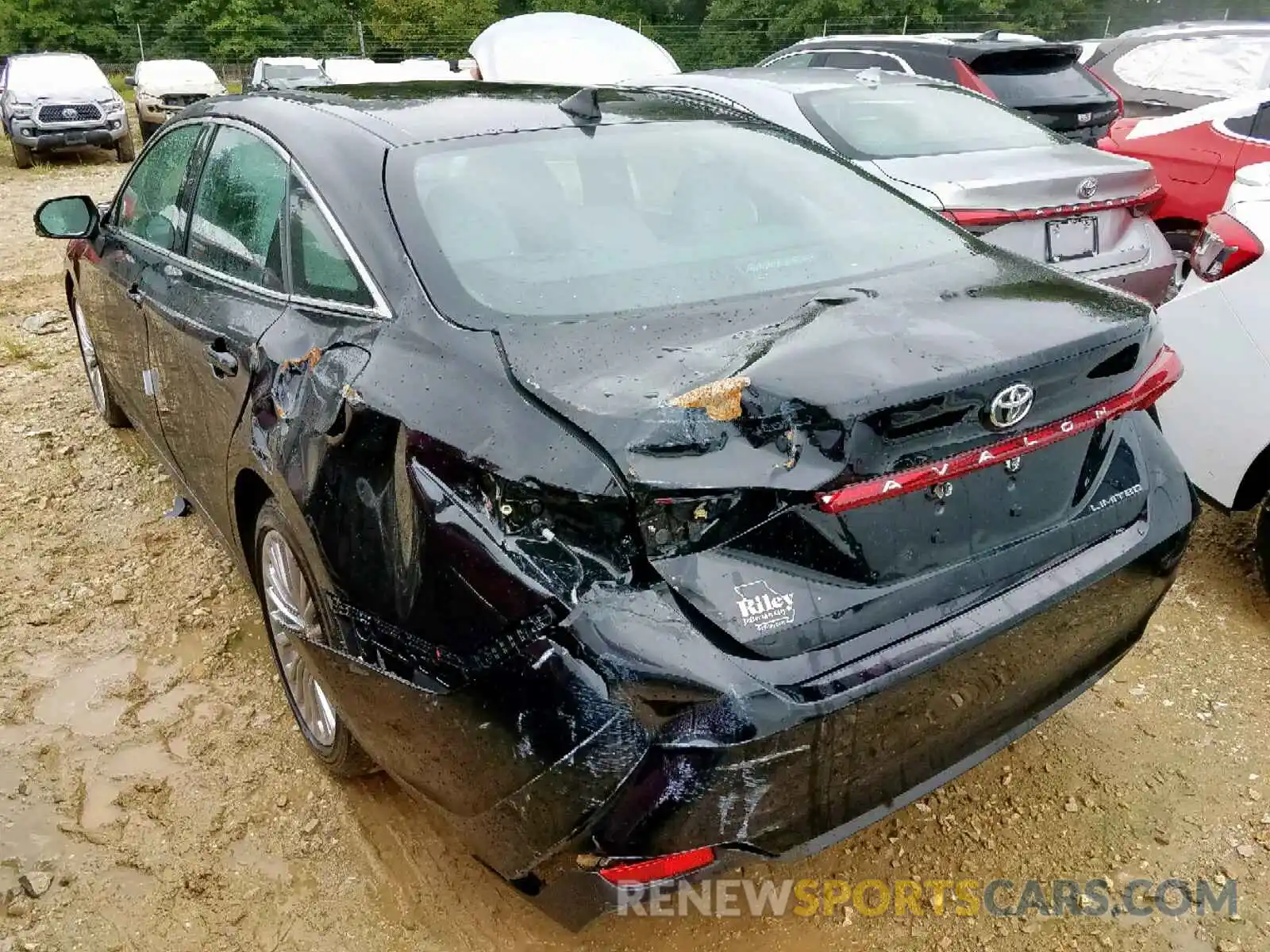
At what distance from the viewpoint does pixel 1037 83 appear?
7707 millimetres

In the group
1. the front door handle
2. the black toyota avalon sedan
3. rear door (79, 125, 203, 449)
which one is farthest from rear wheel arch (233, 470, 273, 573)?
rear door (79, 125, 203, 449)

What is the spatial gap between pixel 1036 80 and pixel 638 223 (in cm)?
667

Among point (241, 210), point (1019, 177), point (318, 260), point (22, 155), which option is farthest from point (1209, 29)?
point (22, 155)

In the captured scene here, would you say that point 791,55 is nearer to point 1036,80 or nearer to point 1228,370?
point 1036,80

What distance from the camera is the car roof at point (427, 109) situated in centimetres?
243

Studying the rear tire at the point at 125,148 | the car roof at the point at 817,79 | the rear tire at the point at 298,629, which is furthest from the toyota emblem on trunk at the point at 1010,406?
the rear tire at the point at 125,148

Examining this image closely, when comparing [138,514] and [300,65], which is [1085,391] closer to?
[138,514]

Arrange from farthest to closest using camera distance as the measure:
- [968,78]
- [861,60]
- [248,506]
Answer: [861,60] → [968,78] → [248,506]

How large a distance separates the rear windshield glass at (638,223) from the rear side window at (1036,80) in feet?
18.5

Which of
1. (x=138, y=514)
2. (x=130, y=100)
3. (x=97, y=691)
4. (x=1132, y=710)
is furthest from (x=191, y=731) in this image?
(x=130, y=100)

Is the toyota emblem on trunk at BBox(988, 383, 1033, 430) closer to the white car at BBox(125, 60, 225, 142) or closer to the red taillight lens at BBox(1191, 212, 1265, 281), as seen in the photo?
the red taillight lens at BBox(1191, 212, 1265, 281)

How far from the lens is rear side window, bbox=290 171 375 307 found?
2.14 meters

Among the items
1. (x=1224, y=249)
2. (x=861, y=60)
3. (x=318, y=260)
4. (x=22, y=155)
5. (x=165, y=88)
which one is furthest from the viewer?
(x=165, y=88)

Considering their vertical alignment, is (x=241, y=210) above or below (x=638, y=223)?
below
